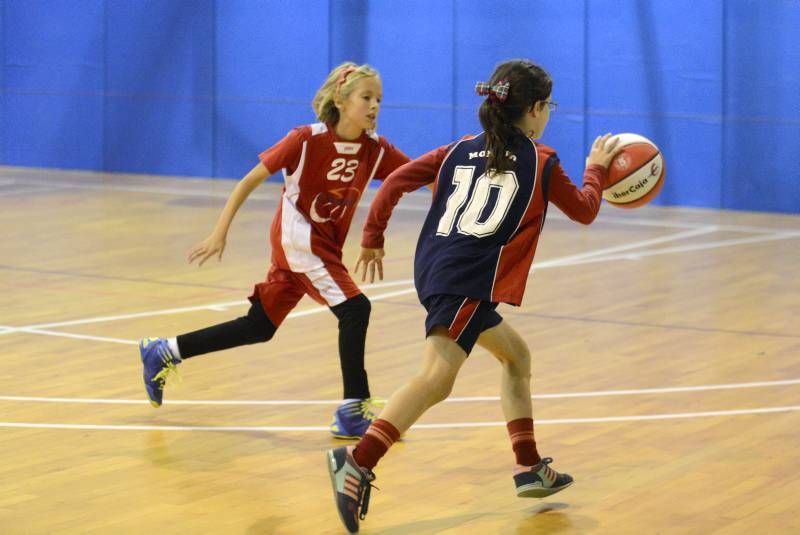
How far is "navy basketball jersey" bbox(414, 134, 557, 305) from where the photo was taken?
441 cm

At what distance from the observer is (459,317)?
14.4 feet

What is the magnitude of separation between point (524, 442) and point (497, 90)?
111 cm

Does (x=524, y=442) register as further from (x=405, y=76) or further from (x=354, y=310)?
(x=405, y=76)

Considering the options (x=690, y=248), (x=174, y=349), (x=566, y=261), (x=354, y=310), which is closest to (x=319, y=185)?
(x=354, y=310)

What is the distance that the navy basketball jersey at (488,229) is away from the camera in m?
4.41

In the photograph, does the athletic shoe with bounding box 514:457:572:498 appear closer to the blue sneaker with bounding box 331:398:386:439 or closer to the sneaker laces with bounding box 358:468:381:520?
the sneaker laces with bounding box 358:468:381:520

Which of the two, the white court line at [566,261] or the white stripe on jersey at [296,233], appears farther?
the white court line at [566,261]

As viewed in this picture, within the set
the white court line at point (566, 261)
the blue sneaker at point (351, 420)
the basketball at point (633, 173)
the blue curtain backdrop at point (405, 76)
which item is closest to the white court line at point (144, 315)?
the white court line at point (566, 261)

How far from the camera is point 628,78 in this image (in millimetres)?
13664

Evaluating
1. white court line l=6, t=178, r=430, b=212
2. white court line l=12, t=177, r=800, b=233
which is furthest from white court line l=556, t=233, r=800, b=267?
white court line l=6, t=178, r=430, b=212

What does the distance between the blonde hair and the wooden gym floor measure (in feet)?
3.92

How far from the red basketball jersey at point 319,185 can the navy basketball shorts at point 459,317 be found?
1298 millimetres

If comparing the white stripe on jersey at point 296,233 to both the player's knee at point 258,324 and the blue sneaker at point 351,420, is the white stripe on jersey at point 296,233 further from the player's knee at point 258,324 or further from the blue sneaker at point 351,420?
the blue sneaker at point 351,420

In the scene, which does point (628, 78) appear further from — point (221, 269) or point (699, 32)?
point (221, 269)
